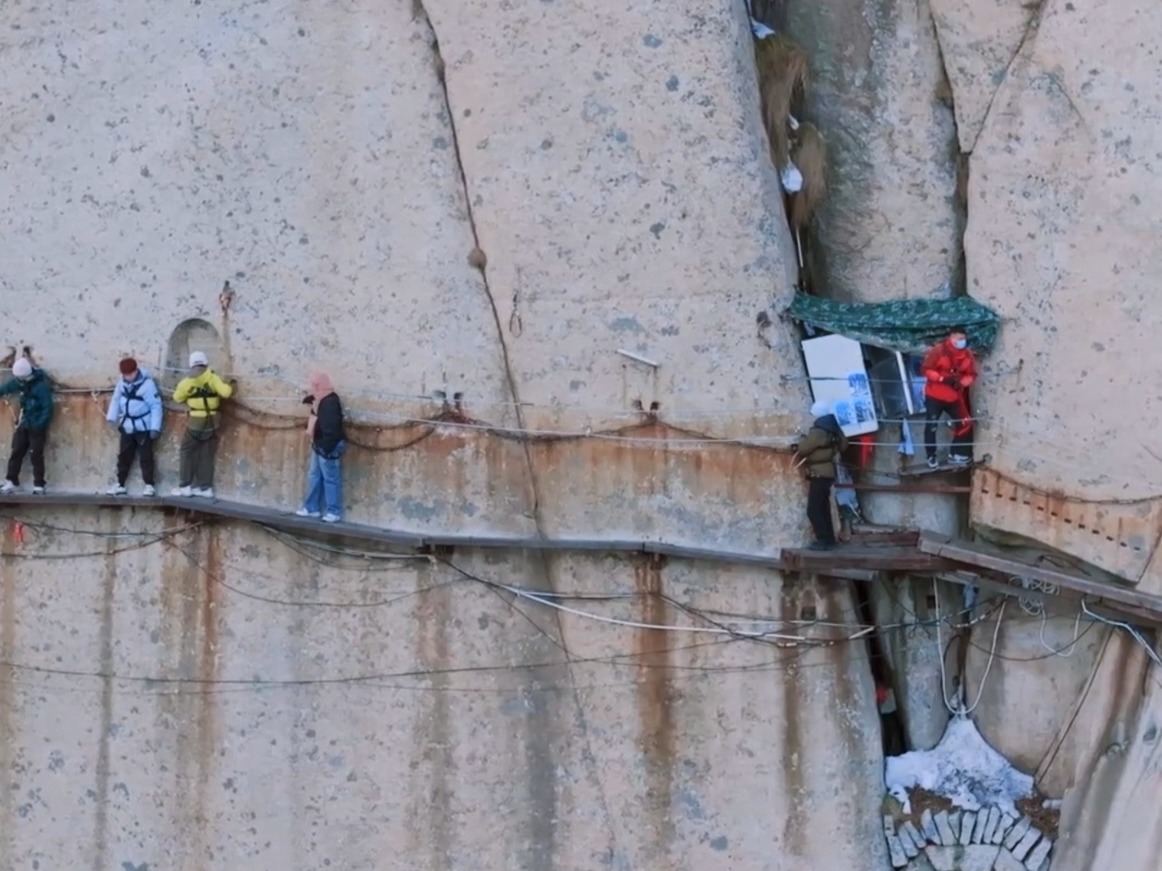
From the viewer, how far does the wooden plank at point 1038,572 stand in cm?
992

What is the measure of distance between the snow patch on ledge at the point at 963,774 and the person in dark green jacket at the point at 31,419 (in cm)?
680

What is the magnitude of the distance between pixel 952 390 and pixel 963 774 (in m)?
2.78

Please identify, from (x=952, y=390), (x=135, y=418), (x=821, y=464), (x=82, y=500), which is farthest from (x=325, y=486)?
(x=952, y=390)

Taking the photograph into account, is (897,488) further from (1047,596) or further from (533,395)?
(533,395)

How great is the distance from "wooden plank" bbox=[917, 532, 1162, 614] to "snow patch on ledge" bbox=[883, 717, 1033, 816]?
1413 mm

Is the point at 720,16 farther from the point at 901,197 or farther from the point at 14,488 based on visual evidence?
the point at 14,488

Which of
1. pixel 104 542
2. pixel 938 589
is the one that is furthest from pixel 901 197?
pixel 104 542

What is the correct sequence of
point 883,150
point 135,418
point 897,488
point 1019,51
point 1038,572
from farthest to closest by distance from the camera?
point 135,418 → point 883,150 → point 897,488 → point 1019,51 → point 1038,572

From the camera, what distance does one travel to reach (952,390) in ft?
33.9

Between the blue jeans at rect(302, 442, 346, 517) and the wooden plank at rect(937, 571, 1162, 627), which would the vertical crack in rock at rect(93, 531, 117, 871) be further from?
the wooden plank at rect(937, 571, 1162, 627)

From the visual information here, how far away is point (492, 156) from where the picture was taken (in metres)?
10.8

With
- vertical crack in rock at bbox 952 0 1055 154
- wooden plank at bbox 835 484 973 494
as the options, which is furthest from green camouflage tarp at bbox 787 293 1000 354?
vertical crack in rock at bbox 952 0 1055 154

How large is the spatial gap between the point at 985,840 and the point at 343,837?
4.65 meters

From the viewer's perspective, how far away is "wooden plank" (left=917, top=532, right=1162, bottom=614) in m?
9.92
